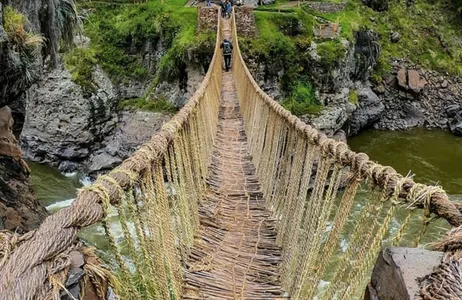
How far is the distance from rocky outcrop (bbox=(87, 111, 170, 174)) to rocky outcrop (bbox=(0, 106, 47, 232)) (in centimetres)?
484

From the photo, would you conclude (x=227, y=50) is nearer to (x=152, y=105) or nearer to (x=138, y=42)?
(x=152, y=105)

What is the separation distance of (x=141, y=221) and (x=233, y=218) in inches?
57.9

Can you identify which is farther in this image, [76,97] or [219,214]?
[76,97]

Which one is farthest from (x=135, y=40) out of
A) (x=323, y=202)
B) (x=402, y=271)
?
(x=402, y=271)

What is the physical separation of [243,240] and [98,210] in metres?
1.82

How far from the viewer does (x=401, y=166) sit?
12.0 metres

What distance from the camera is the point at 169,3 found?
578 inches

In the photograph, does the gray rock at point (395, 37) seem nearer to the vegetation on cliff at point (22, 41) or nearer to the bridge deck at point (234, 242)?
the bridge deck at point (234, 242)

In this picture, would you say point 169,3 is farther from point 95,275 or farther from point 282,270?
point 95,275

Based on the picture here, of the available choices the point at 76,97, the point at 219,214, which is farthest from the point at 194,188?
the point at 76,97

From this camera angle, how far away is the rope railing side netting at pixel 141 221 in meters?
1.02

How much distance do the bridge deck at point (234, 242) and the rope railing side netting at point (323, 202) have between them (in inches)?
3.8

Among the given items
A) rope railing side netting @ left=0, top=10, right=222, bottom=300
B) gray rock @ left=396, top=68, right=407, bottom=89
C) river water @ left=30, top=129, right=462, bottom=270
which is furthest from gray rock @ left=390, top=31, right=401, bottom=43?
rope railing side netting @ left=0, top=10, right=222, bottom=300

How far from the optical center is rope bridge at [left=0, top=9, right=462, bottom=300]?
1.18 m
